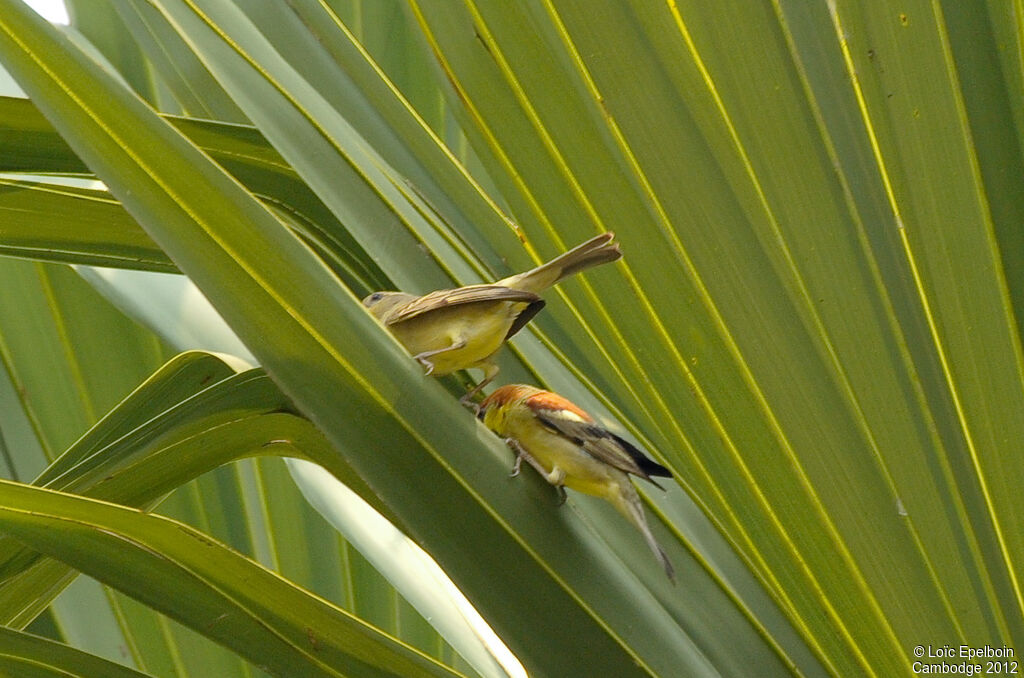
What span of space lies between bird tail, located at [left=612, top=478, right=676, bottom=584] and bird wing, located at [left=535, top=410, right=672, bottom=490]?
0.11 ft

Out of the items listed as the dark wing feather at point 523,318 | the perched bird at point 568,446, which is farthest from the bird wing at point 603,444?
the dark wing feather at point 523,318

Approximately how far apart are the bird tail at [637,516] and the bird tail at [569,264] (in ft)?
1.04

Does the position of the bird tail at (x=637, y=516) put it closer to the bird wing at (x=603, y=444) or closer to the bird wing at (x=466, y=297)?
the bird wing at (x=603, y=444)

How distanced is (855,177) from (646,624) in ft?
2.18

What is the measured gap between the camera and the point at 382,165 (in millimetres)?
1455

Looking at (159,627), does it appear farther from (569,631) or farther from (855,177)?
(855,177)

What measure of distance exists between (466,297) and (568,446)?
0.26m

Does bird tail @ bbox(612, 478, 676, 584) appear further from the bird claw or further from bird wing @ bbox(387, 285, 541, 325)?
bird wing @ bbox(387, 285, 541, 325)

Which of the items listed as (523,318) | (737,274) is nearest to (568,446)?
(523,318)

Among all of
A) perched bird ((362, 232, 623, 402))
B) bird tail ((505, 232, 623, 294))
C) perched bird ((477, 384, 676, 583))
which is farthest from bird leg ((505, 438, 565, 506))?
bird tail ((505, 232, 623, 294))

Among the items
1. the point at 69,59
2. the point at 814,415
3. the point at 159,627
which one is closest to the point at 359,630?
the point at 814,415

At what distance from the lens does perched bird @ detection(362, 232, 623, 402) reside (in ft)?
4.89

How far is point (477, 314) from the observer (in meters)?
1.58

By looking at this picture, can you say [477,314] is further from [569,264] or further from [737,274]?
[737,274]
